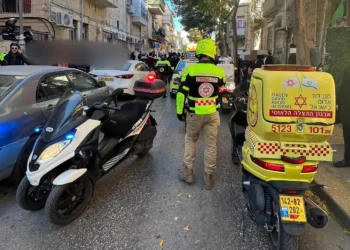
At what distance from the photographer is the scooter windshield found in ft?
11.4

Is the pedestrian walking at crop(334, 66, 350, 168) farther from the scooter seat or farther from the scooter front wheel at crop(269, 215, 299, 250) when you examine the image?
the scooter seat

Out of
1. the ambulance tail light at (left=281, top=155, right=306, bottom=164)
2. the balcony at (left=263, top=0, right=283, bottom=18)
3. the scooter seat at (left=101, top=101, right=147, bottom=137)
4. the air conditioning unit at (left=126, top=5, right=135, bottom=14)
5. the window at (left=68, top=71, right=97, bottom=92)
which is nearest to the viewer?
the ambulance tail light at (left=281, top=155, right=306, bottom=164)

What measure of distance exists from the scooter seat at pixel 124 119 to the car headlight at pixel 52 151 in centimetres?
88

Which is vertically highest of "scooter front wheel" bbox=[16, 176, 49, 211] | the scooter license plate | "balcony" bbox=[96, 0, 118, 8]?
→ "balcony" bbox=[96, 0, 118, 8]

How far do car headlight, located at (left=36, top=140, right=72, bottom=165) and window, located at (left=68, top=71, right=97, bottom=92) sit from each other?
259 cm

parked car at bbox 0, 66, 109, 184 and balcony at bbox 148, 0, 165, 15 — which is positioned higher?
balcony at bbox 148, 0, 165, 15

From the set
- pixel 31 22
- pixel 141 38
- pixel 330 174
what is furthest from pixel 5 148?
pixel 141 38

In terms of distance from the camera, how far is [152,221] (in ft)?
11.8

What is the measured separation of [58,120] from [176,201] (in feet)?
5.53

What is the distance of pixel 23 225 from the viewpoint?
352cm

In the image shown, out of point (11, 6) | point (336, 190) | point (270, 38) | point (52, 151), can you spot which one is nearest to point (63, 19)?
point (11, 6)

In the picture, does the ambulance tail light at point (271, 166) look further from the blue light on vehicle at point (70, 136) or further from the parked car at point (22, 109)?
the parked car at point (22, 109)

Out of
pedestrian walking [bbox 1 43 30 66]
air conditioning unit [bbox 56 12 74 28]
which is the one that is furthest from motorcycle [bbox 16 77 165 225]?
air conditioning unit [bbox 56 12 74 28]

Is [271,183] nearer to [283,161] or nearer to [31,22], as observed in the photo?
[283,161]
